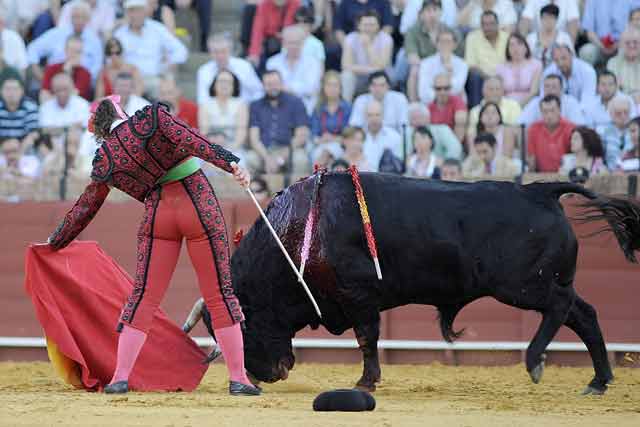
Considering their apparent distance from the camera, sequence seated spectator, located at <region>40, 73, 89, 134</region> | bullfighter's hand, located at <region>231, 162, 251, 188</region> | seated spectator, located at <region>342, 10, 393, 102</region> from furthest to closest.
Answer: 1. seated spectator, located at <region>40, 73, 89, 134</region>
2. seated spectator, located at <region>342, 10, 393, 102</region>
3. bullfighter's hand, located at <region>231, 162, 251, 188</region>

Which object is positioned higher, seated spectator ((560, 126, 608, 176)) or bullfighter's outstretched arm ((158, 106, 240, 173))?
bullfighter's outstretched arm ((158, 106, 240, 173))

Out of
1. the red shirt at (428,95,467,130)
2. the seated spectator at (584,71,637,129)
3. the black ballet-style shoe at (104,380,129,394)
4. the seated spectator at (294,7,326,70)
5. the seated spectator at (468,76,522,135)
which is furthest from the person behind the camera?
the seated spectator at (294,7,326,70)

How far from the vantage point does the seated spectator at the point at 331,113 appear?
11.1 m

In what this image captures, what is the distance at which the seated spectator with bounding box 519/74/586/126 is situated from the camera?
34.3ft

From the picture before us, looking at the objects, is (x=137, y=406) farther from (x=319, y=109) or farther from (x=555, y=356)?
(x=319, y=109)

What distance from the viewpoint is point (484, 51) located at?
11344 mm

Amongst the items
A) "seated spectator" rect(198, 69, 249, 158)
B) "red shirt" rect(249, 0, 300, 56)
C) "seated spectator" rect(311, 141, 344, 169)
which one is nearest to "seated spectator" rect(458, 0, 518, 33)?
"red shirt" rect(249, 0, 300, 56)

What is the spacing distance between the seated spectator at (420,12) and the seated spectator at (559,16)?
65 cm

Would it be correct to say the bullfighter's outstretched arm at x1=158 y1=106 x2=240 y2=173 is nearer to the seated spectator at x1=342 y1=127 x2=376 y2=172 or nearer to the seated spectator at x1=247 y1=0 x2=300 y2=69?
the seated spectator at x1=342 y1=127 x2=376 y2=172

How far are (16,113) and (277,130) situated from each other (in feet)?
8.02

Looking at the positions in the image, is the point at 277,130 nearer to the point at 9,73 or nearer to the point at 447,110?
the point at 447,110

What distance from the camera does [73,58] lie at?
1234 centimetres

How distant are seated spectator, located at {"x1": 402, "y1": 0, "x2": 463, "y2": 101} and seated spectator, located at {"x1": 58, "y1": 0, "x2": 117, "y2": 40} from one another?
10.1ft

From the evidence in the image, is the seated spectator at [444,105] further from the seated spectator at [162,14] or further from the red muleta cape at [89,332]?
the red muleta cape at [89,332]
